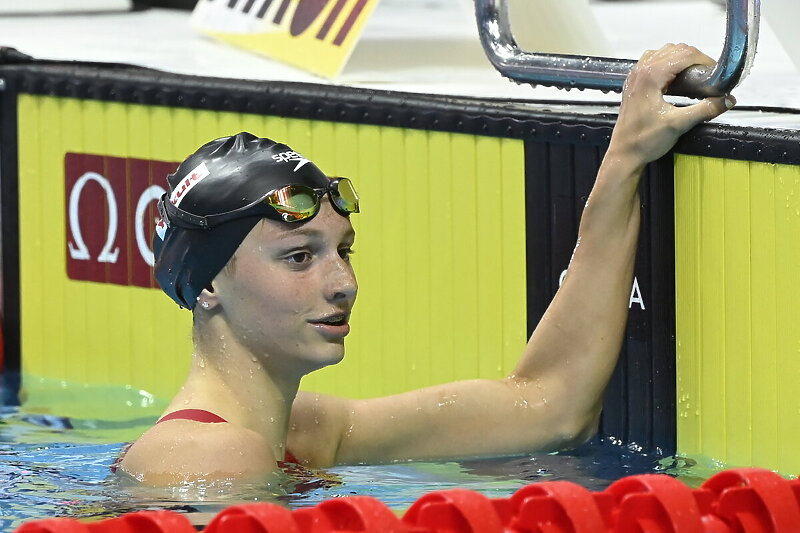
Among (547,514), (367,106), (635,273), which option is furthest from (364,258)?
(547,514)

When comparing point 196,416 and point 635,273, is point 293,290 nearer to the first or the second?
point 196,416

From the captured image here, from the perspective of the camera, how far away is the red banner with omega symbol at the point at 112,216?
3.55 m

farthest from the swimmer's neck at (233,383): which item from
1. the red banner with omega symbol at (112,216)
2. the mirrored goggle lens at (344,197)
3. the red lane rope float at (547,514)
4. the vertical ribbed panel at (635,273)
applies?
the red banner with omega symbol at (112,216)

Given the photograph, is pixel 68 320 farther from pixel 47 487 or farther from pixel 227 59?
pixel 47 487

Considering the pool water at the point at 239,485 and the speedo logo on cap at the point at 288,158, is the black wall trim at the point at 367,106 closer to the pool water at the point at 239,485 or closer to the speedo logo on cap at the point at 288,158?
the pool water at the point at 239,485

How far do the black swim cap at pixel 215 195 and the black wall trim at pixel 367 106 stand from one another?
668 mm

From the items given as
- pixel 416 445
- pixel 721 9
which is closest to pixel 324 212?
pixel 416 445

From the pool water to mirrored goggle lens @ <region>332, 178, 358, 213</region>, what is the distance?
1.35ft

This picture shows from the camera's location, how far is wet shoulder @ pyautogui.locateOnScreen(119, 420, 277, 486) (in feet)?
7.42

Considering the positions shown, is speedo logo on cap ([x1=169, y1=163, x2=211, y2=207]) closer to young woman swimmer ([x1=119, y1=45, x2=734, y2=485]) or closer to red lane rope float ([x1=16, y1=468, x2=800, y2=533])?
young woman swimmer ([x1=119, y1=45, x2=734, y2=485])

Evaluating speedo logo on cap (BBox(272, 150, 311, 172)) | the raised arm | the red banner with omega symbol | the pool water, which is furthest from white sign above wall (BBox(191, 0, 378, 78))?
speedo logo on cap (BBox(272, 150, 311, 172))

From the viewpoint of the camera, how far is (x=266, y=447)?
2.33m

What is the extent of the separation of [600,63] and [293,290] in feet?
2.47

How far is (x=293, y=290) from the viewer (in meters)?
2.29
